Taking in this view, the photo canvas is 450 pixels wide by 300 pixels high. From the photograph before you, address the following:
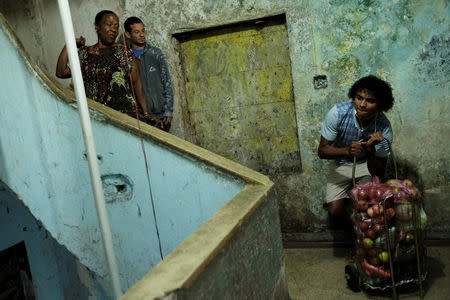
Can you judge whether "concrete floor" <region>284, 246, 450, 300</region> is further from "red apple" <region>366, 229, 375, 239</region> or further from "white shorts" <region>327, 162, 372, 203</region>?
"white shorts" <region>327, 162, 372, 203</region>

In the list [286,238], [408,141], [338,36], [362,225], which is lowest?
[286,238]

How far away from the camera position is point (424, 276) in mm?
3043

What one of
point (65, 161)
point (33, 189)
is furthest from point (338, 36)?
point (33, 189)

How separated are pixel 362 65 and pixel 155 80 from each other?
2280 millimetres

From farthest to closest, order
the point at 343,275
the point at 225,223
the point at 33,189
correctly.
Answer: the point at 343,275 → the point at 33,189 → the point at 225,223

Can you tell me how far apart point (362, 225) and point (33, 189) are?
247 centimetres

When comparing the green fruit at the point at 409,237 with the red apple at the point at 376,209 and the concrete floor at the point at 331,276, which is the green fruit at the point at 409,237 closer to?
the red apple at the point at 376,209

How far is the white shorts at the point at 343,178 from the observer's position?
3699mm

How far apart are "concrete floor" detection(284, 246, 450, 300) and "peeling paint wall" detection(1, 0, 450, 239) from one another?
1.42 feet

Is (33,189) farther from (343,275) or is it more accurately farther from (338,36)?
(338,36)

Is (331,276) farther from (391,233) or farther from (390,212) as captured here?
(390,212)

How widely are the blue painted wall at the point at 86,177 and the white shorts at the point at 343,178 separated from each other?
162 cm

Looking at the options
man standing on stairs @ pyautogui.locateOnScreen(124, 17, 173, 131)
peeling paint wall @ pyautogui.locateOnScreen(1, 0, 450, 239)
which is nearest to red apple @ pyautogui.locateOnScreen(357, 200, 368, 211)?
peeling paint wall @ pyautogui.locateOnScreen(1, 0, 450, 239)

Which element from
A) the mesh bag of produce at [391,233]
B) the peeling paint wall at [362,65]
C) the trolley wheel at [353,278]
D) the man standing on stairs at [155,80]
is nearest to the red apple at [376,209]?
the mesh bag of produce at [391,233]
